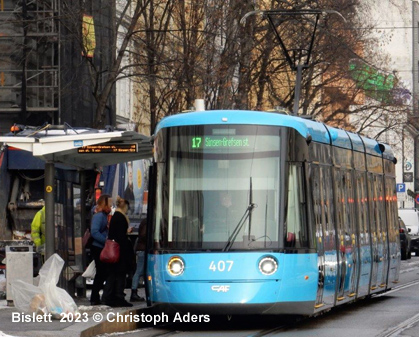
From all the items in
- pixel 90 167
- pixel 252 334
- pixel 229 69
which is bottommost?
pixel 252 334

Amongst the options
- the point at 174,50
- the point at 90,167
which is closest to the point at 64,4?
the point at 174,50

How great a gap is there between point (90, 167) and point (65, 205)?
1252mm

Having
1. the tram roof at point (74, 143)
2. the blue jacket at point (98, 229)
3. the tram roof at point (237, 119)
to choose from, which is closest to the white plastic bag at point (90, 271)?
the blue jacket at point (98, 229)

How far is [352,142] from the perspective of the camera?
20.3 metres

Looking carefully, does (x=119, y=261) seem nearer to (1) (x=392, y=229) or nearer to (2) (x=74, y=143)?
(2) (x=74, y=143)

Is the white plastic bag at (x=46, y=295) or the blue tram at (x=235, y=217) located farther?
the white plastic bag at (x=46, y=295)

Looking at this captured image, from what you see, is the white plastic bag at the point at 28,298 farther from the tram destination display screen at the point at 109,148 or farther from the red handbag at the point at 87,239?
the red handbag at the point at 87,239

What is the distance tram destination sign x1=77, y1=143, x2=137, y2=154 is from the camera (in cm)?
1822

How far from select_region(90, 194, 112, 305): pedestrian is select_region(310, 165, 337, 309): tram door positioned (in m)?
3.09

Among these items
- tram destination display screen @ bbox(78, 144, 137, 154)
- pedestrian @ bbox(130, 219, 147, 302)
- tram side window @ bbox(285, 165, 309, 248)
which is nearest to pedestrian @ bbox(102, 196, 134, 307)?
tram destination display screen @ bbox(78, 144, 137, 154)

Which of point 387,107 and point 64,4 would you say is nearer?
point 64,4

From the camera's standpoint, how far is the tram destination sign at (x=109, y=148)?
1822cm

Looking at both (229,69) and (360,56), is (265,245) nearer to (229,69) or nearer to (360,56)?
(229,69)

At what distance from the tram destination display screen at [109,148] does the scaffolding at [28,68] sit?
70.8 ft
